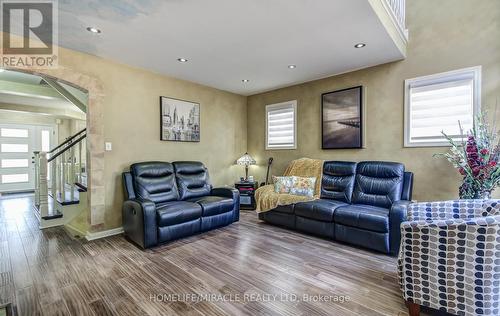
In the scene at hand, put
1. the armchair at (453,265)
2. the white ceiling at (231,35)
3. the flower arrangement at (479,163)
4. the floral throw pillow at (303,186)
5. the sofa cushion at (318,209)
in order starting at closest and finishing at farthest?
the armchair at (453,265) → the white ceiling at (231,35) → the flower arrangement at (479,163) → the sofa cushion at (318,209) → the floral throw pillow at (303,186)

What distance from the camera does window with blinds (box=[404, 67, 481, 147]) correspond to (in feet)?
9.53

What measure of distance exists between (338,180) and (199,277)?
8.40 ft

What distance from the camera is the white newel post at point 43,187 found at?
3805 millimetres

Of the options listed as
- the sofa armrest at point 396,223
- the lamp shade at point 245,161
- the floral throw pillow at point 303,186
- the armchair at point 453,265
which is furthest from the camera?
the lamp shade at point 245,161

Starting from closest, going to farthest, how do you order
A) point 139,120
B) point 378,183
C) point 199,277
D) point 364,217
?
1. point 199,277
2. point 364,217
3. point 378,183
4. point 139,120

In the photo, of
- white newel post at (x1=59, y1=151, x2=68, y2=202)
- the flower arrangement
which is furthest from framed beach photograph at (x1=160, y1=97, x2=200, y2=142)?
the flower arrangement

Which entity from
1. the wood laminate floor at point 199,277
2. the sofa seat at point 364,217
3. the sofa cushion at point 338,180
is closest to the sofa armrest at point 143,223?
the wood laminate floor at point 199,277

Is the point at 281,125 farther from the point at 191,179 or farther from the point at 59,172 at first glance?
the point at 59,172

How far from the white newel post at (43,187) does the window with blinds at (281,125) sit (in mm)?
4131

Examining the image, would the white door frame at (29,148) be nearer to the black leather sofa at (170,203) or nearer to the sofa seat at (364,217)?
the black leather sofa at (170,203)

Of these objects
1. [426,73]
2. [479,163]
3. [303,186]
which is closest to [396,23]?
[426,73]

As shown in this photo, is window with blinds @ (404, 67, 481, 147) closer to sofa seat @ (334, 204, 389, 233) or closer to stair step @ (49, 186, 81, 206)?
sofa seat @ (334, 204, 389, 233)

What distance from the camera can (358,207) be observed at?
10.2 feet
